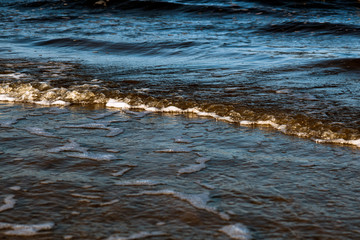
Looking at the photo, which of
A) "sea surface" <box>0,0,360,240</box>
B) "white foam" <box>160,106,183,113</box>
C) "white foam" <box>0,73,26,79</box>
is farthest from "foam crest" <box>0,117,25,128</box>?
"white foam" <box>0,73,26,79</box>

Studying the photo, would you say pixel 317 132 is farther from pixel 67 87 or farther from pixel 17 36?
pixel 17 36

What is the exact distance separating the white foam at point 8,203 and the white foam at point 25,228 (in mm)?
172

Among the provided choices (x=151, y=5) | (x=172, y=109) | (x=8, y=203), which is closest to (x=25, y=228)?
(x=8, y=203)

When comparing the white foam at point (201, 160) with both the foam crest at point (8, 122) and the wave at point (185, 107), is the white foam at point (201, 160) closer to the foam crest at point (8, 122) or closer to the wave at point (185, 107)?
the wave at point (185, 107)

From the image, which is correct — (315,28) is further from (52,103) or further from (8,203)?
(8,203)

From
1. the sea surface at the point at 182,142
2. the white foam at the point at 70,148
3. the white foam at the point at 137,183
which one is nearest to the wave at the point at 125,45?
the sea surface at the point at 182,142

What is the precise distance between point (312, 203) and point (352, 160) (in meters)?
0.74

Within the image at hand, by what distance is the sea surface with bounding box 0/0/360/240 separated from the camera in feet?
7.20

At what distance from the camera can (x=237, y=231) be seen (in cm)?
209

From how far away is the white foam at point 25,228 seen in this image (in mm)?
2064

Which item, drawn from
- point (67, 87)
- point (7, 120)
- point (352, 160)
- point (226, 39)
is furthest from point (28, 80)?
point (226, 39)

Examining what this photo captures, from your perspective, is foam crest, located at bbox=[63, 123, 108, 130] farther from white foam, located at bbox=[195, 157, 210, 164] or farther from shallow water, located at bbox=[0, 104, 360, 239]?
white foam, located at bbox=[195, 157, 210, 164]

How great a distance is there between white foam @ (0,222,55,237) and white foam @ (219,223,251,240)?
0.77 metres

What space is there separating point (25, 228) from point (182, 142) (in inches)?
58.7
